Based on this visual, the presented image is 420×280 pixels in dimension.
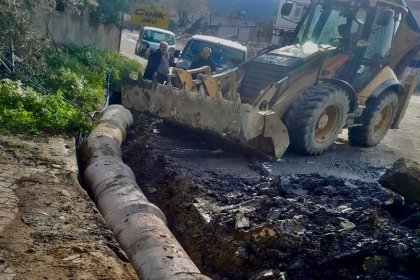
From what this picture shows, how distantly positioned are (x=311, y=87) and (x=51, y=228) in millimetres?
4872

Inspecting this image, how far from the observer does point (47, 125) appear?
629 centimetres

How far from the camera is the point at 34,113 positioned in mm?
6484

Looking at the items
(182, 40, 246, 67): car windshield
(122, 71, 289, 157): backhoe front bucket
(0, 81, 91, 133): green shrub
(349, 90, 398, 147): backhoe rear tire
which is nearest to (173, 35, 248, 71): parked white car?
(182, 40, 246, 67): car windshield

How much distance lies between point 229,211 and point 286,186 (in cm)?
128

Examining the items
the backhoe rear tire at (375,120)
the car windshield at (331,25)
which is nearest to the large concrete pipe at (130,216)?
the car windshield at (331,25)

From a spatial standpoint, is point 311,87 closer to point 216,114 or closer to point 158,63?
point 216,114

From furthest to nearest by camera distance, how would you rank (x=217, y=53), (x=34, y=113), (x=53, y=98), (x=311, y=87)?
(x=217, y=53), (x=311, y=87), (x=53, y=98), (x=34, y=113)

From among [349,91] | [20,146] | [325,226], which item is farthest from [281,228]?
[349,91]

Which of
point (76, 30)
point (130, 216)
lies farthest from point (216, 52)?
point (130, 216)

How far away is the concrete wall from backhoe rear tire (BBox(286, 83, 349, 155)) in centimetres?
698

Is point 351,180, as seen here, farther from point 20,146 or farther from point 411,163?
point 20,146

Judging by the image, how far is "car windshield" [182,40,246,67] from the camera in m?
11.6

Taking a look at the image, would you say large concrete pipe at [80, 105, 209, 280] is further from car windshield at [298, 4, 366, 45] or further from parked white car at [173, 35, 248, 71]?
parked white car at [173, 35, 248, 71]

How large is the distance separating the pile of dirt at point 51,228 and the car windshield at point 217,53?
22.9ft
